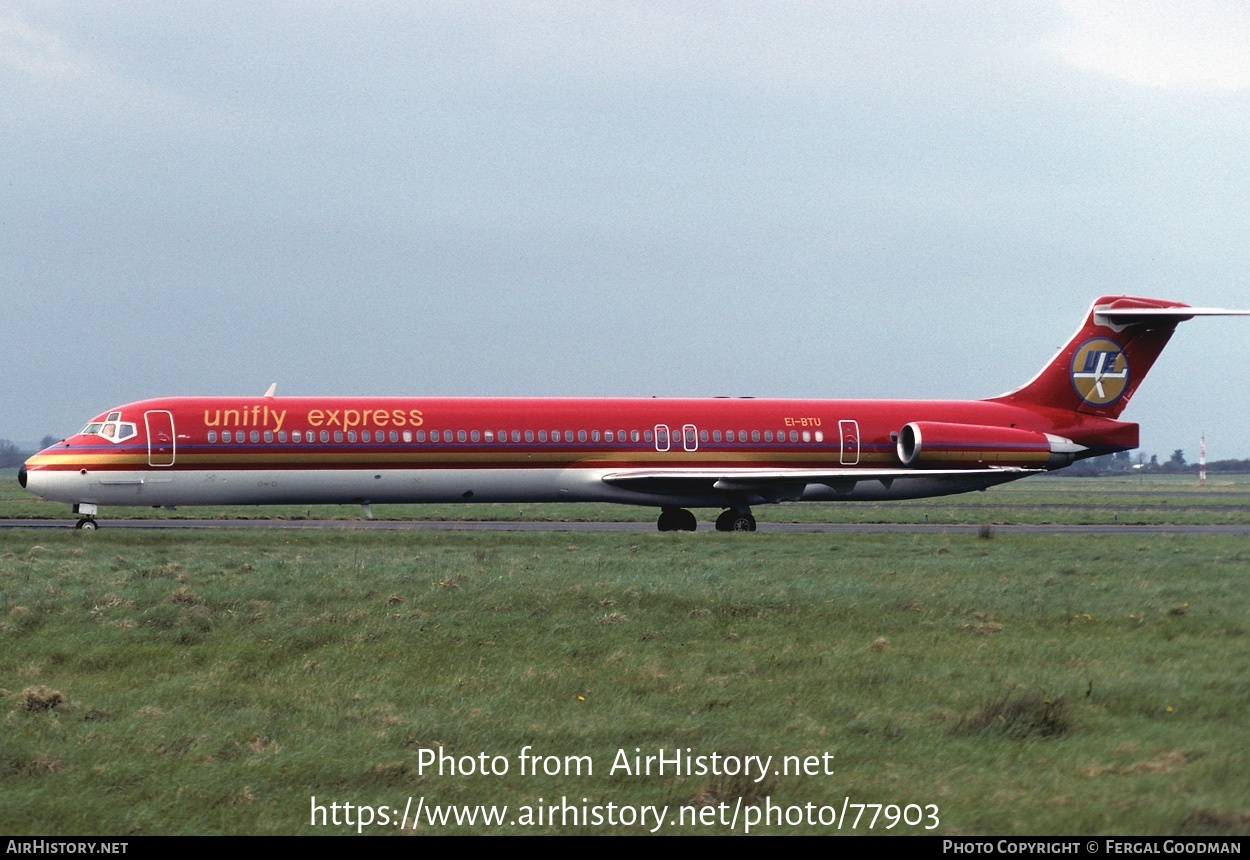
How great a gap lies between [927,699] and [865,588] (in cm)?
681

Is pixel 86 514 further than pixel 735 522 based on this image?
No

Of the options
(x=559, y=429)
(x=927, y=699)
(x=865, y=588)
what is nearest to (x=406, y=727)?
(x=927, y=699)

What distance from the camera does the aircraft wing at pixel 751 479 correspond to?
113 feet

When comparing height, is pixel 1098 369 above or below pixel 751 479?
above

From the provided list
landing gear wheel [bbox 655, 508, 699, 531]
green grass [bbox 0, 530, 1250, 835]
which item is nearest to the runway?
landing gear wheel [bbox 655, 508, 699, 531]

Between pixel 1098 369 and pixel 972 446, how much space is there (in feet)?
17.5

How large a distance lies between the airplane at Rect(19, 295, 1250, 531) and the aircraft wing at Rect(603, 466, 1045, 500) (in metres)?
0.05

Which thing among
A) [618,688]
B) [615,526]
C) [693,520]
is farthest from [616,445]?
[618,688]

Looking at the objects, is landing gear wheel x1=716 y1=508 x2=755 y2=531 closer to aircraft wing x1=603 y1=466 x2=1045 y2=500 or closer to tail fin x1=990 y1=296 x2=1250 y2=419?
aircraft wing x1=603 y1=466 x2=1045 y2=500

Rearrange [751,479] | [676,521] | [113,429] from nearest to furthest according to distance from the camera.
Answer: [113,429] < [751,479] < [676,521]

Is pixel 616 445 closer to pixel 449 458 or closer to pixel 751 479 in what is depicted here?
pixel 751 479

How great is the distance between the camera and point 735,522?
35688 millimetres

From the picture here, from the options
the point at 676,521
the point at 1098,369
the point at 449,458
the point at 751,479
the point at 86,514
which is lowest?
the point at 676,521

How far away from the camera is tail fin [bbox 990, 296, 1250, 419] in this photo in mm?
38938
